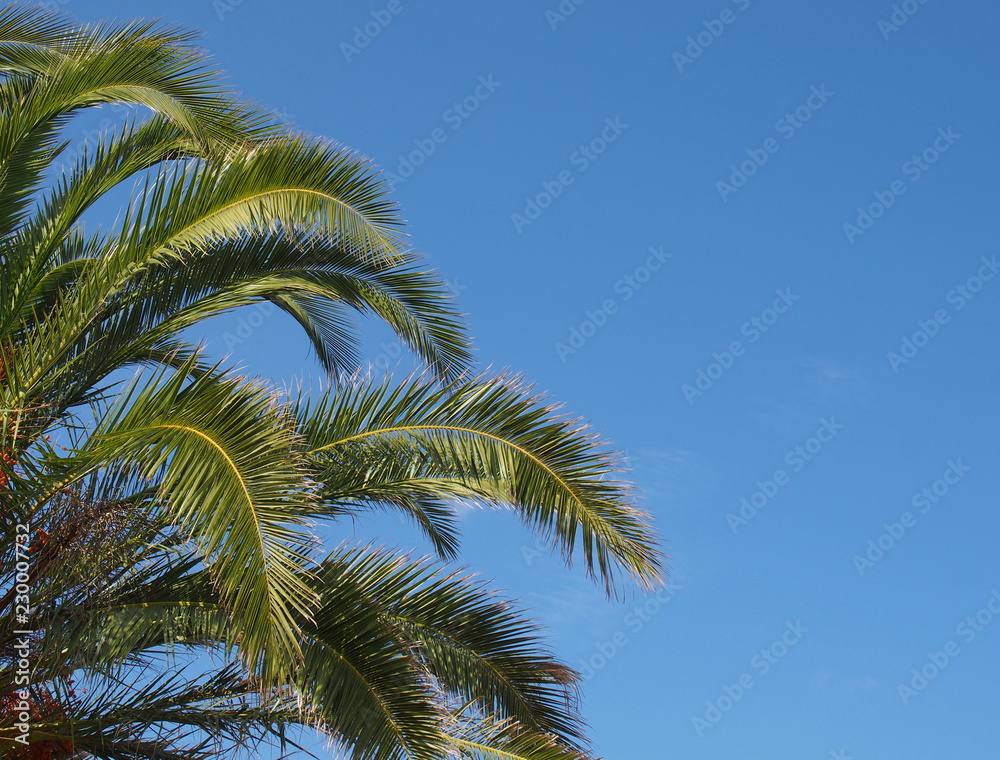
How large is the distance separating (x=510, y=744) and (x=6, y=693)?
2931 millimetres

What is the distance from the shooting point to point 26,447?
18.9ft

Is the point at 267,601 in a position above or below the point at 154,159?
below

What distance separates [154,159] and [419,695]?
4112 millimetres

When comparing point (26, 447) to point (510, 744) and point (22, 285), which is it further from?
point (510, 744)

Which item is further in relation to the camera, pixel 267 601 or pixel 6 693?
pixel 6 693

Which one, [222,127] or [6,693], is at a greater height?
[222,127]

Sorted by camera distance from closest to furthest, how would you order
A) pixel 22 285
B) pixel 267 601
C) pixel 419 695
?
pixel 267 601, pixel 419 695, pixel 22 285

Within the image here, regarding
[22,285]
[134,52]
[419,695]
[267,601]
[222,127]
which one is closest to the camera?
[267,601]

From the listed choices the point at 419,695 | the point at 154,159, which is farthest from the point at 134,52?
the point at 419,695

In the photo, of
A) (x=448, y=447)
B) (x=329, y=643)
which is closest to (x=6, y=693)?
(x=329, y=643)

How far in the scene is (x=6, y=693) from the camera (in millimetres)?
5668

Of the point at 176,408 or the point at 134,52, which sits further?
the point at 134,52

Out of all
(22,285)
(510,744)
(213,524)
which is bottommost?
(510,744)

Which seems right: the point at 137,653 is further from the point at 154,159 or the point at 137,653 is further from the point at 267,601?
the point at 154,159
